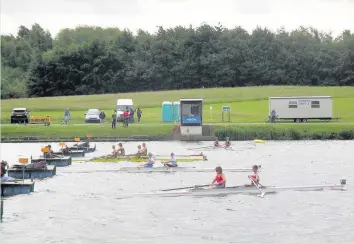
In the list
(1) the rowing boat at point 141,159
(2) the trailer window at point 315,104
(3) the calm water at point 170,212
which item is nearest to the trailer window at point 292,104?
(2) the trailer window at point 315,104

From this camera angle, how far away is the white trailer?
372ft

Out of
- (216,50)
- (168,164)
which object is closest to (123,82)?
(216,50)

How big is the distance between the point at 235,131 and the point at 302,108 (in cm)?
1820

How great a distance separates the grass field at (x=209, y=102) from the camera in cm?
12788

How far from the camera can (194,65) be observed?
Answer: 18475cm

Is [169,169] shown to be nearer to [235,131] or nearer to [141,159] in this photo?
[141,159]

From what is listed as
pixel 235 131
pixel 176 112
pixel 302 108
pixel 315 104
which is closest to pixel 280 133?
pixel 235 131

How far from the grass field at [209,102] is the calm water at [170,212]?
5709 centimetres

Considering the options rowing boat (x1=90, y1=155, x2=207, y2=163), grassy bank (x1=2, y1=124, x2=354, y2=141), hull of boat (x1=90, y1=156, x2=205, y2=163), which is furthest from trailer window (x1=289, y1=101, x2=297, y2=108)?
hull of boat (x1=90, y1=156, x2=205, y2=163)

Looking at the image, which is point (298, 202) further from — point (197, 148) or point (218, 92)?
point (218, 92)

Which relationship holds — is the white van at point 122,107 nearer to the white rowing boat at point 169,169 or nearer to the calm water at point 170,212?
the calm water at point 170,212

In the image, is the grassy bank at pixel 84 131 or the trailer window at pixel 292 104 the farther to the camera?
the trailer window at pixel 292 104

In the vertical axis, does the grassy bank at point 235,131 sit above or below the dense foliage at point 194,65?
below

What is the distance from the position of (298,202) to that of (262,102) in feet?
319
